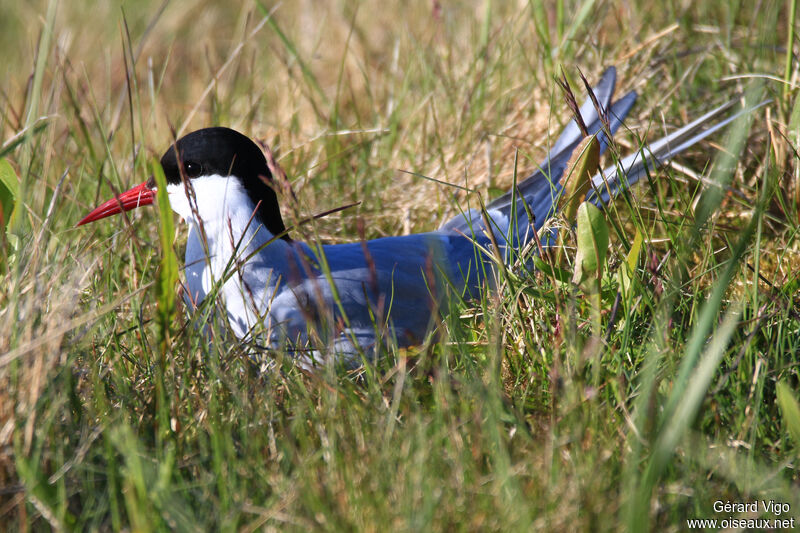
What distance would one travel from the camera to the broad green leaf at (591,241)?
6.30 feet

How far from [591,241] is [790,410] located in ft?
1.97

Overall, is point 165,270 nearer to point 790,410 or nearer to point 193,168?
point 193,168

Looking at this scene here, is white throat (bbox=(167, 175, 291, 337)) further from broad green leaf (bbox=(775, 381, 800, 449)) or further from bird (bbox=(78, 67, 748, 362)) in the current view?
broad green leaf (bbox=(775, 381, 800, 449))

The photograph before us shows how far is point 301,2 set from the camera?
516 centimetres

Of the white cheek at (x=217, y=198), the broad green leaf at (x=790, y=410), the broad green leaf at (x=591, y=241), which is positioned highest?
the white cheek at (x=217, y=198)

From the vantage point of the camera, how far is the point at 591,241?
6.36ft

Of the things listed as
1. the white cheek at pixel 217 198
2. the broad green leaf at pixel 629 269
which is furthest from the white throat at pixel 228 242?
the broad green leaf at pixel 629 269

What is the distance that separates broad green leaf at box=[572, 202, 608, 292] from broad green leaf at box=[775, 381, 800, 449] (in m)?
0.50

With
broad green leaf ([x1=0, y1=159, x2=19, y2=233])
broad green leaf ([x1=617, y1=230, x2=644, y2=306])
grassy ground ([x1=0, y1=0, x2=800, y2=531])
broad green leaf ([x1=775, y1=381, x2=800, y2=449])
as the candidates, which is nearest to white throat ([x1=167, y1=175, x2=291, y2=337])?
grassy ground ([x1=0, y1=0, x2=800, y2=531])

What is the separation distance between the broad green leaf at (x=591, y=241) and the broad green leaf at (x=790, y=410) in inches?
19.7

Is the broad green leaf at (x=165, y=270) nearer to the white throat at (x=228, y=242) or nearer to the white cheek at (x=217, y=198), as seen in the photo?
the white throat at (x=228, y=242)

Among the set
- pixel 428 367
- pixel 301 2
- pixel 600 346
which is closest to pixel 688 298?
pixel 600 346

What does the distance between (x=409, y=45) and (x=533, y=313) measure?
2.20m

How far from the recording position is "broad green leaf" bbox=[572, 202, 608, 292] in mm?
1919
